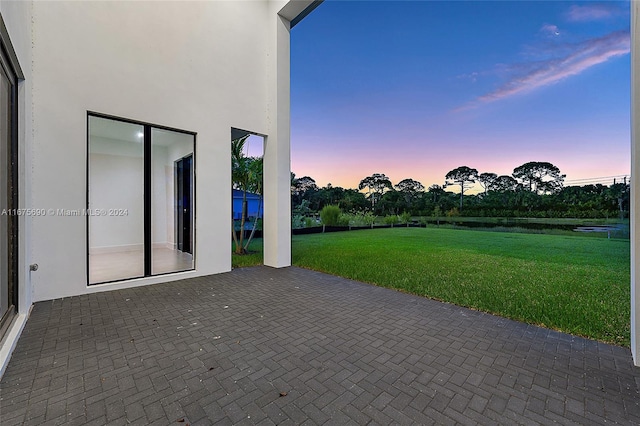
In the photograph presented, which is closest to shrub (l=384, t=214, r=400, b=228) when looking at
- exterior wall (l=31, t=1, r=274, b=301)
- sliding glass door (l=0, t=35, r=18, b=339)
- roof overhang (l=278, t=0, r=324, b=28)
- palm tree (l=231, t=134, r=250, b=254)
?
palm tree (l=231, t=134, r=250, b=254)

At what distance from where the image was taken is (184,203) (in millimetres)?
5336

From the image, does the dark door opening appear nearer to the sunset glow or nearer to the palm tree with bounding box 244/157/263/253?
the palm tree with bounding box 244/157/263/253

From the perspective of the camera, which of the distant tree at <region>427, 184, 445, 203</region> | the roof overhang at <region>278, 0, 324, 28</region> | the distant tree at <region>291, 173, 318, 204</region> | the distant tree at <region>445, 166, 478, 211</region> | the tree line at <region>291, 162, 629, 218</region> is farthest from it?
the distant tree at <region>427, 184, 445, 203</region>

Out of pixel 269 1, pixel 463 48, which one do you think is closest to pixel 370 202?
pixel 463 48

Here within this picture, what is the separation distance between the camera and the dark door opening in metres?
5.21

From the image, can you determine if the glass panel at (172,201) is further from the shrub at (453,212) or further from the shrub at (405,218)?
the shrub at (405,218)

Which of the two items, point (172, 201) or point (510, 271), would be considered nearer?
point (172, 201)

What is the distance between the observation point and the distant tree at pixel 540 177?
8.23 m

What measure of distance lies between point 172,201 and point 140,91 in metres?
1.97

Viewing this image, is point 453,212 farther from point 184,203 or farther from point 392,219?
point 184,203

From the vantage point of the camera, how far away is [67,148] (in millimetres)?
3850

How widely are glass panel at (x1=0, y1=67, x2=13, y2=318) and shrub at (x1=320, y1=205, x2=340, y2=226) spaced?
958 cm

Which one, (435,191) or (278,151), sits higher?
(278,151)

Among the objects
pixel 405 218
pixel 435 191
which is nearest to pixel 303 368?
pixel 435 191
